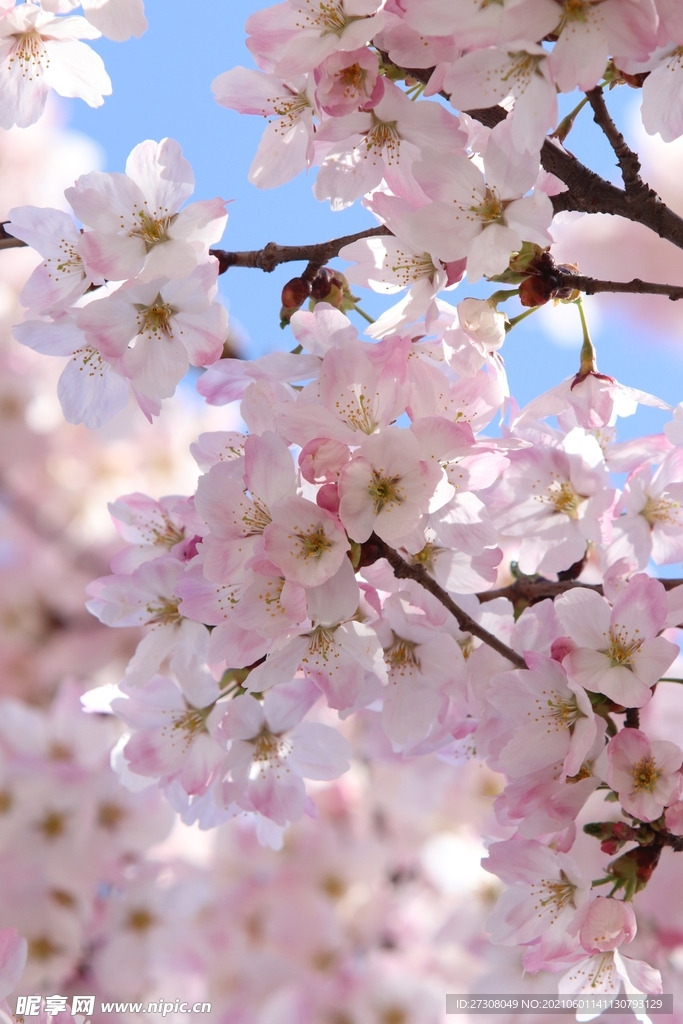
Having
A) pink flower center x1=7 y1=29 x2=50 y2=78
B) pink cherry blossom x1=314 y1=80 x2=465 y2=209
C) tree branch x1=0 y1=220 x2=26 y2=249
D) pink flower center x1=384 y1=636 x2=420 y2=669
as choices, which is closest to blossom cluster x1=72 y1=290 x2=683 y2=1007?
pink flower center x1=384 y1=636 x2=420 y2=669

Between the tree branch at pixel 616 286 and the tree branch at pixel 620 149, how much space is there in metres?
0.07

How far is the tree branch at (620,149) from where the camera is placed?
729 millimetres

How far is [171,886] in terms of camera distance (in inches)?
88.7

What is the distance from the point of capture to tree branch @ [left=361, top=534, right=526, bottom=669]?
0.77 metres

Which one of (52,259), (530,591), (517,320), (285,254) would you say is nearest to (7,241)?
(52,259)

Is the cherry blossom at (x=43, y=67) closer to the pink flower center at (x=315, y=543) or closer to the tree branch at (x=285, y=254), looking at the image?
the tree branch at (x=285, y=254)

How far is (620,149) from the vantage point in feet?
2.45

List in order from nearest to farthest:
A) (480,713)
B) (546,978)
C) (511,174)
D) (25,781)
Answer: (511,174) < (480,713) < (546,978) < (25,781)

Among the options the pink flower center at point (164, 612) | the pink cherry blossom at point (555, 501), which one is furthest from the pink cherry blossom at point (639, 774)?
the pink flower center at point (164, 612)

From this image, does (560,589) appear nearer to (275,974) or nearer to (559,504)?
(559,504)

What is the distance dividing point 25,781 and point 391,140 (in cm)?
180

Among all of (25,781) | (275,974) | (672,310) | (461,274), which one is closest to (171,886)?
(25,781)

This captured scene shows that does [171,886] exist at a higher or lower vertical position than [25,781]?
lower

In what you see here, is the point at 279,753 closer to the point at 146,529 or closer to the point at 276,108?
the point at 146,529
